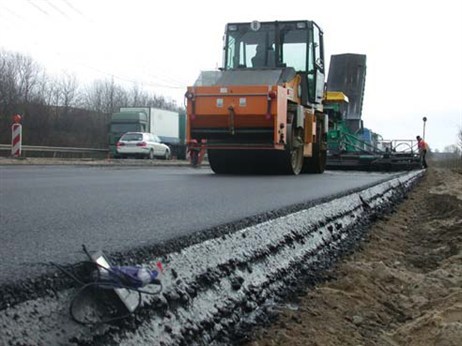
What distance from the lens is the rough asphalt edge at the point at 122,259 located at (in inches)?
59.9

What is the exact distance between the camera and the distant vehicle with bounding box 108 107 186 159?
30328 mm

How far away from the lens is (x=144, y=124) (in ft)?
102

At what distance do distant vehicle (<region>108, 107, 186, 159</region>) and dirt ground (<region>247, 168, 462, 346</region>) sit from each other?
24.8 meters

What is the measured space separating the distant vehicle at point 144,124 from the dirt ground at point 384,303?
81.4ft

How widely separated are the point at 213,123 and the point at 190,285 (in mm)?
8763

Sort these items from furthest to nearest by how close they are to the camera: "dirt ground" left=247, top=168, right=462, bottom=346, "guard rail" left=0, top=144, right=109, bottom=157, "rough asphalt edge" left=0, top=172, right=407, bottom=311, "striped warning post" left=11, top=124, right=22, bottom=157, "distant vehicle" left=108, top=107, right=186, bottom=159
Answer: "distant vehicle" left=108, top=107, right=186, bottom=159 < "guard rail" left=0, top=144, right=109, bottom=157 < "striped warning post" left=11, top=124, right=22, bottom=157 < "dirt ground" left=247, top=168, right=462, bottom=346 < "rough asphalt edge" left=0, top=172, right=407, bottom=311

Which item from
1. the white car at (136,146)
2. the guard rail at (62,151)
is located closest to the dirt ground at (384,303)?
the white car at (136,146)

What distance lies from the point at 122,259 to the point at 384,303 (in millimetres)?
1492

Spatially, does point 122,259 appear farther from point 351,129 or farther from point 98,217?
point 351,129

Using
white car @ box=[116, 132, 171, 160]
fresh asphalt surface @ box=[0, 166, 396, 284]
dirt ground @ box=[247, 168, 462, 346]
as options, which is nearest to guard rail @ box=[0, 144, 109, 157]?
white car @ box=[116, 132, 171, 160]

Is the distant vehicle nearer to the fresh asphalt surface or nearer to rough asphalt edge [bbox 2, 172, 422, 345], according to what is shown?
the fresh asphalt surface

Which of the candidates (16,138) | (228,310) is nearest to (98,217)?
(228,310)

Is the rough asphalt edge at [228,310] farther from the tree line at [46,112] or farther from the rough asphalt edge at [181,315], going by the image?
the tree line at [46,112]

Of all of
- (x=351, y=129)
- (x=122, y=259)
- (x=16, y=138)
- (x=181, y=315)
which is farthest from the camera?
(x=351, y=129)
